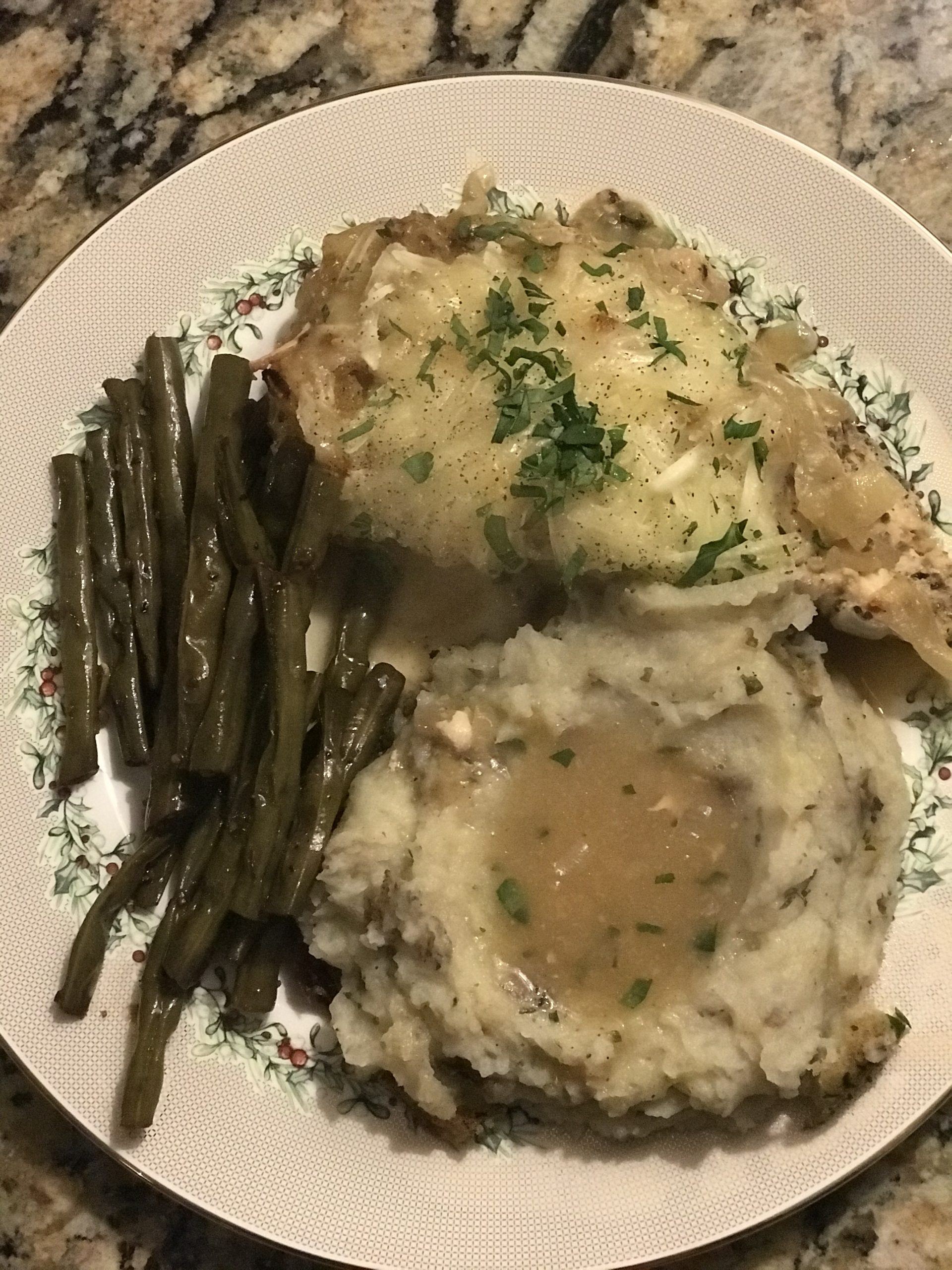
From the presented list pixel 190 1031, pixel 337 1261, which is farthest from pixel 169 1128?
pixel 337 1261

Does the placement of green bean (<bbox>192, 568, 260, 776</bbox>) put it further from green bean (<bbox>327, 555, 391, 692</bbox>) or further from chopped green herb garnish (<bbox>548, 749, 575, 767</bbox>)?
chopped green herb garnish (<bbox>548, 749, 575, 767</bbox>)

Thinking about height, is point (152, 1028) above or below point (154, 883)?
below

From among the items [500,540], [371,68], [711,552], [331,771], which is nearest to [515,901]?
[331,771]

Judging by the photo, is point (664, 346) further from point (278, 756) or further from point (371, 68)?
A: point (371, 68)

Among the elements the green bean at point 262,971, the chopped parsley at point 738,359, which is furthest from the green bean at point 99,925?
the chopped parsley at point 738,359

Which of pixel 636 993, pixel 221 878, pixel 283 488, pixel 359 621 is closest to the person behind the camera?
pixel 636 993

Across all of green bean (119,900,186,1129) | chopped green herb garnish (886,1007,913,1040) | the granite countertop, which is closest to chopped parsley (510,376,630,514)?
green bean (119,900,186,1129)

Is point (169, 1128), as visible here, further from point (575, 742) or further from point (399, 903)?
point (575, 742)
